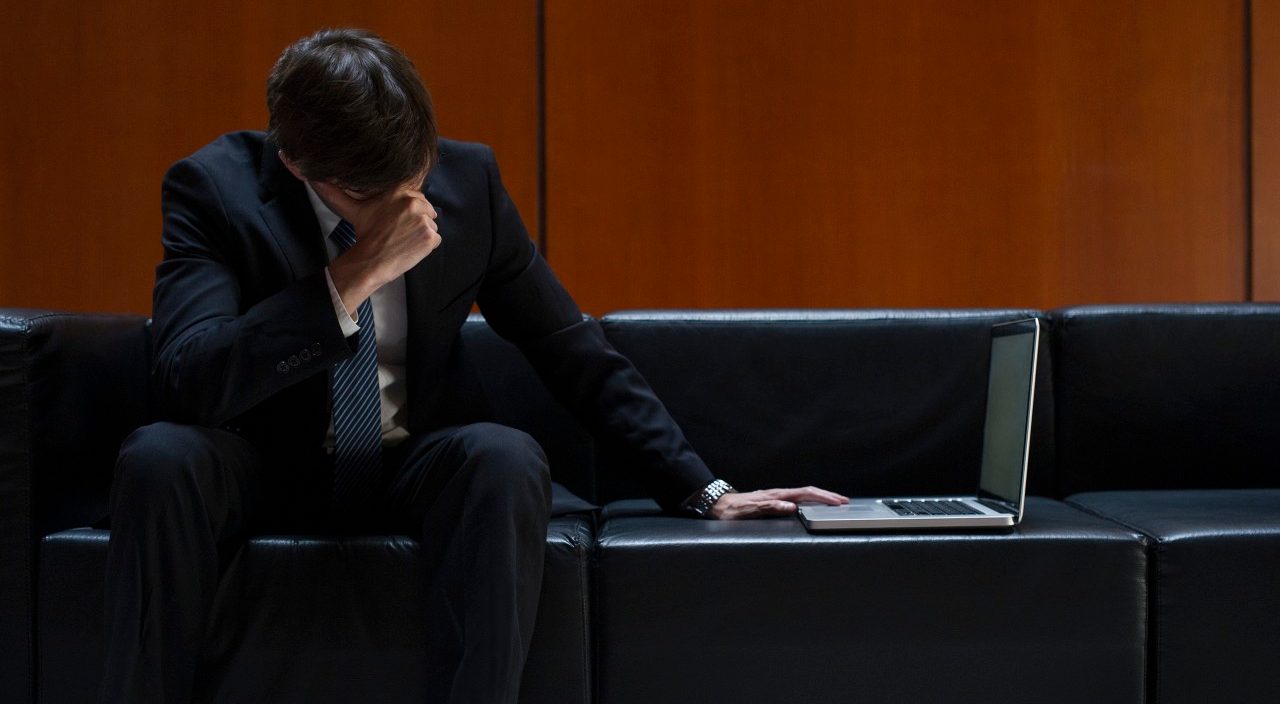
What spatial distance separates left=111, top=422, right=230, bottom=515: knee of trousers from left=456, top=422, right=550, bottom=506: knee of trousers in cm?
30

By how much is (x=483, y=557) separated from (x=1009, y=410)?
0.87 meters

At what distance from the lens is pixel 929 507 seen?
1506mm

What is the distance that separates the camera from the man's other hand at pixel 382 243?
4.13 ft

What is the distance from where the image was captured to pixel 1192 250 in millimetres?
2709

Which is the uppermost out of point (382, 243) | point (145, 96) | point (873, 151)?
point (145, 96)

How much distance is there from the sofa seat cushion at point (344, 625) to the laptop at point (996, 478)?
356mm

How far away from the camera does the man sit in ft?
3.76

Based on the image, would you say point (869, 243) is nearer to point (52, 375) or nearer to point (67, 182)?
point (52, 375)

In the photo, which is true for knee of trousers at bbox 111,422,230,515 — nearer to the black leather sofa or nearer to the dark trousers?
the dark trousers

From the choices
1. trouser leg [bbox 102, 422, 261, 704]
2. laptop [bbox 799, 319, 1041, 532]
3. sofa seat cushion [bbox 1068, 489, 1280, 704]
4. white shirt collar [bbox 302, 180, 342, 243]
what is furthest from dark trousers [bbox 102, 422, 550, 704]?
sofa seat cushion [bbox 1068, 489, 1280, 704]

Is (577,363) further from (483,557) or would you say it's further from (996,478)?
(996,478)

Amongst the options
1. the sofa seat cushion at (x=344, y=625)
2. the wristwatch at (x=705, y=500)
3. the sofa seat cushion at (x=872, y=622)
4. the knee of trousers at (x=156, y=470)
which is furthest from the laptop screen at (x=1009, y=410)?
the knee of trousers at (x=156, y=470)

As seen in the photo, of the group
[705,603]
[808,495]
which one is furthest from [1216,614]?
[705,603]

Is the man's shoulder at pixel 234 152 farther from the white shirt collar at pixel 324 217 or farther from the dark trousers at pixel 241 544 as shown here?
the dark trousers at pixel 241 544
